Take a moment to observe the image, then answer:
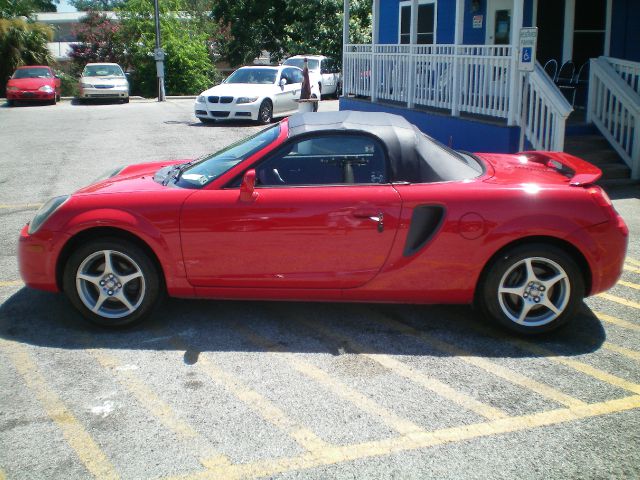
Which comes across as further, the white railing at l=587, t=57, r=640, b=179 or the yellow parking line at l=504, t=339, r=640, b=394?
the white railing at l=587, t=57, r=640, b=179

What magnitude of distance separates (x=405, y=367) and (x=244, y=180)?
1629 millimetres

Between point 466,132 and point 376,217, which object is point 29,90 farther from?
point 376,217

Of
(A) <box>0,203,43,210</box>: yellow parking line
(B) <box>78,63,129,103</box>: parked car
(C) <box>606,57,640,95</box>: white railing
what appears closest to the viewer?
(A) <box>0,203,43,210</box>: yellow parking line

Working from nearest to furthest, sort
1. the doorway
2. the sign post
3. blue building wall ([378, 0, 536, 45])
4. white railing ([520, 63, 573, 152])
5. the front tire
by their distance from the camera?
the front tire, the sign post, white railing ([520, 63, 573, 152]), the doorway, blue building wall ([378, 0, 536, 45])

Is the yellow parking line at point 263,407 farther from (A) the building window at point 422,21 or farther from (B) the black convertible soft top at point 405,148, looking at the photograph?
(A) the building window at point 422,21

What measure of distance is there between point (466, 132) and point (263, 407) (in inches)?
340

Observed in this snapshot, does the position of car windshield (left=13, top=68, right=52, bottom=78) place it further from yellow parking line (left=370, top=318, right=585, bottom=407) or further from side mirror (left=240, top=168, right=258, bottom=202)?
yellow parking line (left=370, top=318, right=585, bottom=407)

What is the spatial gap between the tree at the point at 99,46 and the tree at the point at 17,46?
483cm

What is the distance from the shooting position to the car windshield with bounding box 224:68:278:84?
19609mm

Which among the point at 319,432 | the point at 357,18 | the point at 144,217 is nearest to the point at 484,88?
→ the point at 144,217

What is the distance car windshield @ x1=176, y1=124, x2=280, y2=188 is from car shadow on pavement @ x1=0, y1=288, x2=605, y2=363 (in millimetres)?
1024

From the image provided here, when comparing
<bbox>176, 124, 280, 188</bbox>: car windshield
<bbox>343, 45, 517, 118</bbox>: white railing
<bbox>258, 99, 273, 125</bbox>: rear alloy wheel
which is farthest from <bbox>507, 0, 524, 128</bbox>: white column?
<bbox>258, 99, 273, 125</bbox>: rear alloy wheel

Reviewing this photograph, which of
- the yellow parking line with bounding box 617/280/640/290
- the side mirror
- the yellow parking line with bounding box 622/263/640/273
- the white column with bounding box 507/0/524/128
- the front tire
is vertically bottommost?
the yellow parking line with bounding box 617/280/640/290

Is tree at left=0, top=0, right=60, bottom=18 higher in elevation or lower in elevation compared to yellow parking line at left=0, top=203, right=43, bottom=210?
higher
